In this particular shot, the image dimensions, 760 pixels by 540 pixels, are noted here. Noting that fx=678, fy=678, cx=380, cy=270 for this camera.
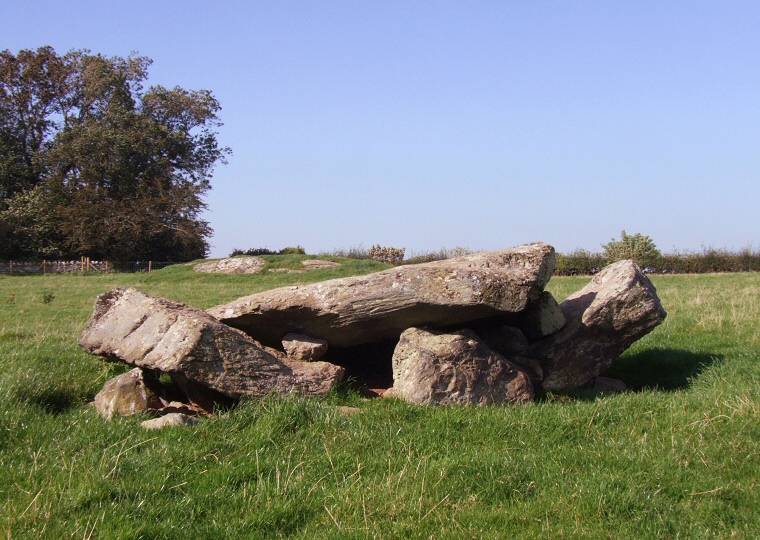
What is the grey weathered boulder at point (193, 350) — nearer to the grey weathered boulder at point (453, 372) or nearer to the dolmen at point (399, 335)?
the dolmen at point (399, 335)

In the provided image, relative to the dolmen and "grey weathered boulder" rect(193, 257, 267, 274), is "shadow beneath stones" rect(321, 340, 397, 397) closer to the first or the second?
the dolmen

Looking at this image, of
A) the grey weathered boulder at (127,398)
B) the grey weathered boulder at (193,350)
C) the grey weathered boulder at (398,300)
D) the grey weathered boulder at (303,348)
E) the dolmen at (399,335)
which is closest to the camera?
the grey weathered boulder at (127,398)

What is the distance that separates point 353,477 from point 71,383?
484cm

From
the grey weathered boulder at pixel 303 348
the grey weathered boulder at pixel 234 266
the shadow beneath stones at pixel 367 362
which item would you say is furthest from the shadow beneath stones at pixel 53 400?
the grey weathered boulder at pixel 234 266

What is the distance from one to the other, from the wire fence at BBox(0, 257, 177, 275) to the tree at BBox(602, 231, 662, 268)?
2989 centimetres

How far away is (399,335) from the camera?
32.2 ft

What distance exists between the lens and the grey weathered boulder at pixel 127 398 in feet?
26.2

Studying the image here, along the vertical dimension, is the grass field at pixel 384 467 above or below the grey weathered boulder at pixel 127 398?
below

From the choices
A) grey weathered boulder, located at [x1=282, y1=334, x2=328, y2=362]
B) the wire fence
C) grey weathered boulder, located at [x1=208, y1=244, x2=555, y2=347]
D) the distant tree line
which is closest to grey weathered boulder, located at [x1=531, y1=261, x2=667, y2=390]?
grey weathered boulder, located at [x1=208, y1=244, x2=555, y2=347]

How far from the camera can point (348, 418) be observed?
7.55m

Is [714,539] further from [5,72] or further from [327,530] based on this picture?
[5,72]

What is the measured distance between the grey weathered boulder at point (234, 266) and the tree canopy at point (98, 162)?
13823 mm

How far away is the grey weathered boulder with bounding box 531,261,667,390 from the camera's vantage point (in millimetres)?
9906

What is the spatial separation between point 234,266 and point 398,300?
27.9 m
